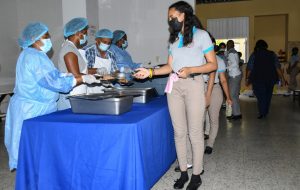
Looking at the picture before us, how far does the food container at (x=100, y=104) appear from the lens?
1.86m

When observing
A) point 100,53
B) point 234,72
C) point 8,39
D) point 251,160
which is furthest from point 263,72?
point 8,39

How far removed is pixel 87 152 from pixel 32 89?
0.76 metres

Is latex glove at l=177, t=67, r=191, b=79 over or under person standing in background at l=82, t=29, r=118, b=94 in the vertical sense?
under

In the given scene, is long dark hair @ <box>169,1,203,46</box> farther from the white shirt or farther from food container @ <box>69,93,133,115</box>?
the white shirt

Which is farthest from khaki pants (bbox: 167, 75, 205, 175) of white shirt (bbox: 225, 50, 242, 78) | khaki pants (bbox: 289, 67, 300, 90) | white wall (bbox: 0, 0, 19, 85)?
khaki pants (bbox: 289, 67, 300, 90)

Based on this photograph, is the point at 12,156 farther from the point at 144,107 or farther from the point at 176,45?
the point at 176,45

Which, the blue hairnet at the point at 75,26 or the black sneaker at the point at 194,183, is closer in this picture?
the black sneaker at the point at 194,183

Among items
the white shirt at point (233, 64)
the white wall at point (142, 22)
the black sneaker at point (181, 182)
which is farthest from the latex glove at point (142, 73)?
the white shirt at point (233, 64)

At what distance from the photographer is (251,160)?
2.90 metres

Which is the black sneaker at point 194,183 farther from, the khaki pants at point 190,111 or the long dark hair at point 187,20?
the long dark hair at point 187,20

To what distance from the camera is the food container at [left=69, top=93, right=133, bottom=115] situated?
73.4 inches

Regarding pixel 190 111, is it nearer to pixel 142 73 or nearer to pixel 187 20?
pixel 142 73

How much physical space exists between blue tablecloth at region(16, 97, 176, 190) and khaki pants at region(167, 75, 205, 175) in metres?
0.20

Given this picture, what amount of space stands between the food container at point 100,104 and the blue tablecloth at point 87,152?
4 centimetres
